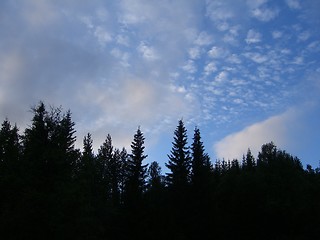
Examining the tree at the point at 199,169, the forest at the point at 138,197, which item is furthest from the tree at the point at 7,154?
the tree at the point at 199,169

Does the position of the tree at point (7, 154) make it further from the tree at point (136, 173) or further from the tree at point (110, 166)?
the tree at point (110, 166)

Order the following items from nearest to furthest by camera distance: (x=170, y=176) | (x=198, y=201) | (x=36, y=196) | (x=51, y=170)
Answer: (x=36, y=196) → (x=51, y=170) → (x=198, y=201) → (x=170, y=176)

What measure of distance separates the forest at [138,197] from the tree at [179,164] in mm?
151

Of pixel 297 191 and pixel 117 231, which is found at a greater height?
pixel 297 191

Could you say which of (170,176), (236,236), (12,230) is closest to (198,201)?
(170,176)

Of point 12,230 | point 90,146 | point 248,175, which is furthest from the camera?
A: point 90,146

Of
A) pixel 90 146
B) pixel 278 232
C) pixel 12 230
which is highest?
pixel 90 146

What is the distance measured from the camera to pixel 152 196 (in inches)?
2494

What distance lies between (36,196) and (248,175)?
43.3m

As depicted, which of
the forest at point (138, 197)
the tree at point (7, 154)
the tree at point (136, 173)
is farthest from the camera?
the tree at point (136, 173)

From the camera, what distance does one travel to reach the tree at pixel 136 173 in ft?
170

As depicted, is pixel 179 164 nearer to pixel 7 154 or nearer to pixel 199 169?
pixel 199 169

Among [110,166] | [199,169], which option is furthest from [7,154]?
[110,166]

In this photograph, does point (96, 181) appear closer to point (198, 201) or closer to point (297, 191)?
point (198, 201)
